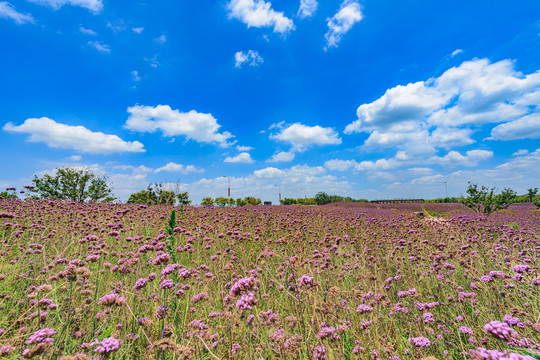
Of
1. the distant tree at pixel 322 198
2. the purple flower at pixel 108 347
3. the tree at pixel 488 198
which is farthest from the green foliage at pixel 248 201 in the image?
the purple flower at pixel 108 347

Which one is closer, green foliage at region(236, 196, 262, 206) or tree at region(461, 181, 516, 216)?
tree at region(461, 181, 516, 216)

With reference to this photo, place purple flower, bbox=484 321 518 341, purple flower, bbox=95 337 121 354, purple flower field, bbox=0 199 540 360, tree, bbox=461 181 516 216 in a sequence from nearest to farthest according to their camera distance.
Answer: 1. purple flower, bbox=484 321 518 341
2. purple flower, bbox=95 337 121 354
3. purple flower field, bbox=0 199 540 360
4. tree, bbox=461 181 516 216

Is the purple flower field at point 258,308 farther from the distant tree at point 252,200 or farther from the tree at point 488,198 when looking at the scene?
the distant tree at point 252,200

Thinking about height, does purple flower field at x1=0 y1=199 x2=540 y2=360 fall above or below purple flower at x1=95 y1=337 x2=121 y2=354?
below

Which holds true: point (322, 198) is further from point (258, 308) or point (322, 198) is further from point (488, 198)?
point (258, 308)

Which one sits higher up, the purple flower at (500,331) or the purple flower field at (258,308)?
the purple flower at (500,331)

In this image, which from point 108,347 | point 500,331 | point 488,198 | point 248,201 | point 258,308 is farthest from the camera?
point 248,201


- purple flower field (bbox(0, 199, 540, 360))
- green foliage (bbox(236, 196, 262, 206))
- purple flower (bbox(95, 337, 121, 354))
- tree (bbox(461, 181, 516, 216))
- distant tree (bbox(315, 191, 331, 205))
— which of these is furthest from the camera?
distant tree (bbox(315, 191, 331, 205))

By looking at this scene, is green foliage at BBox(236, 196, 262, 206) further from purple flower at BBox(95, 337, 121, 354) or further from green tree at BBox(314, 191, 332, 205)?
purple flower at BBox(95, 337, 121, 354)

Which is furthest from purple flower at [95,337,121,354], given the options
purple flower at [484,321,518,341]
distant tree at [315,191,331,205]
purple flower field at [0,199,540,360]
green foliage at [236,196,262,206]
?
distant tree at [315,191,331,205]

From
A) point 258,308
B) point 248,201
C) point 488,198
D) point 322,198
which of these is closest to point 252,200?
point 248,201

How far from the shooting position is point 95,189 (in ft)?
94.3

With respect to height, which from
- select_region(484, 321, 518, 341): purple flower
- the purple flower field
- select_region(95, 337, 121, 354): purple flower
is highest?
select_region(484, 321, 518, 341): purple flower

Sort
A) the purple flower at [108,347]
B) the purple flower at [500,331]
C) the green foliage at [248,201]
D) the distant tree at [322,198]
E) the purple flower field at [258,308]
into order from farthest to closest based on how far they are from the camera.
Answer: the distant tree at [322,198], the green foliage at [248,201], the purple flower field at [258,308], the purple flower at [108,347], the purple flower at [500,331]
